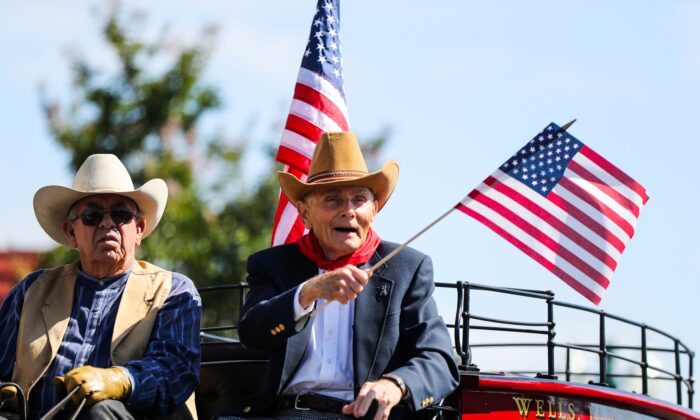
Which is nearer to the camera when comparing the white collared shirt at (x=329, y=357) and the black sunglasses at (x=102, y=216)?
the white collared shirt at (x=329, y=357)

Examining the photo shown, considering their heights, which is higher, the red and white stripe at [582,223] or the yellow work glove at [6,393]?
the red and white stripe at [582,223]

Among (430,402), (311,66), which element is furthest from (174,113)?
(430,402)

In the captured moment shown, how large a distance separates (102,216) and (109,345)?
2.38 ft

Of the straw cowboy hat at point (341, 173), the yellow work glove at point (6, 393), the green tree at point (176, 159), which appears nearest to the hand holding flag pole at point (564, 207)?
the straw cowboy hat at point (341, 173)

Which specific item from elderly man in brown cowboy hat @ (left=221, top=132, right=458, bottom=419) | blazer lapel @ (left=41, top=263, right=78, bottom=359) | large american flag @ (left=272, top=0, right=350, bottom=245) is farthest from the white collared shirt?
large american flag @ (left=272, top=0, right=350, bottom=245)

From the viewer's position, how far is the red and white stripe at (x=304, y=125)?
891cm

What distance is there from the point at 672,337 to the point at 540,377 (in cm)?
179

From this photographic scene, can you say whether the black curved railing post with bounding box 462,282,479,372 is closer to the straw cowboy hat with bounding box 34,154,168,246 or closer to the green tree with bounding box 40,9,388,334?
the straw cowboy hat with bounding box 34,154,168,246

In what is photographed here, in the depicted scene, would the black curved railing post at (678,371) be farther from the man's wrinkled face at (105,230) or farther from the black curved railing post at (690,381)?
the man's wrinkled face at (105,230)

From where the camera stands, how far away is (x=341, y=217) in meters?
6.76

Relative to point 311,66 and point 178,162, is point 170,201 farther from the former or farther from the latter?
point 311,66

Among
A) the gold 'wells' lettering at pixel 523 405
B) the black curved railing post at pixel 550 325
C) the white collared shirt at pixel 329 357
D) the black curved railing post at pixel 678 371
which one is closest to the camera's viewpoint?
the white collared shirt at pixel 329 357

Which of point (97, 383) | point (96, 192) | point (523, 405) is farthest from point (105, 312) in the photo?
point (523, 405)

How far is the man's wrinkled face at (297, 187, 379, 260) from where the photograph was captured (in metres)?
6.75
